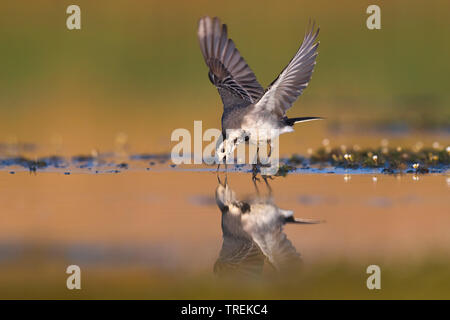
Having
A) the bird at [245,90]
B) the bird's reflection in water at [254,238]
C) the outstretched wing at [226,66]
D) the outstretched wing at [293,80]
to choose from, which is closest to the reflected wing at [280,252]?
the bird's reflection in water at [254,238]

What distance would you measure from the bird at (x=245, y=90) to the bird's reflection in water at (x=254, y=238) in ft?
4.80

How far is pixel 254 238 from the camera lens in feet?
25.3

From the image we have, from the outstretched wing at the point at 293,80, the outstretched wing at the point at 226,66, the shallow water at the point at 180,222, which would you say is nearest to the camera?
the shallow water at the point at 180,222

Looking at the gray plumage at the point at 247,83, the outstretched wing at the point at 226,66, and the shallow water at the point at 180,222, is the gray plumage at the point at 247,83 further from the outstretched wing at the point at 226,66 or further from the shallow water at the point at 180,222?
the shallow water at the point at 180,222

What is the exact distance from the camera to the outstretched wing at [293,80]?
10.6 metres

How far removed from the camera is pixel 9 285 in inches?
249

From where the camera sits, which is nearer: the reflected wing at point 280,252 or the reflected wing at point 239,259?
the reflected wing at point 239,259

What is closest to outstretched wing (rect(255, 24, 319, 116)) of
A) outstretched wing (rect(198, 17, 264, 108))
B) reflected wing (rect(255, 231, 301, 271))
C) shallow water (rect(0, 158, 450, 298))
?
outstretched wing (rect(198, 17, 264, 108))

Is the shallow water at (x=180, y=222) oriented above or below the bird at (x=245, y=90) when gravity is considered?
below

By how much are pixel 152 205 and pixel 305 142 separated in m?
8.31

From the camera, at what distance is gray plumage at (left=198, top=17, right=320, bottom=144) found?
10750mm

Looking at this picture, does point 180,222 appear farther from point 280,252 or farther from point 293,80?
point 293,80

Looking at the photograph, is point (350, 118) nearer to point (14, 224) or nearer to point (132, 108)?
point (132, 108)

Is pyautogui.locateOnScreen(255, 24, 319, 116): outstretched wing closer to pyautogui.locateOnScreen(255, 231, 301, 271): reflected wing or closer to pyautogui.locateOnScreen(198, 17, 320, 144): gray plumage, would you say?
pyautogui.locateOnScreen(198, 17, 320, 144): gray plumage
